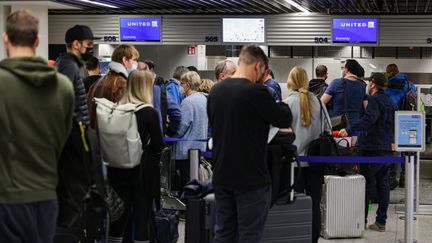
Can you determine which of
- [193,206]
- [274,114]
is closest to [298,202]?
[193,206]

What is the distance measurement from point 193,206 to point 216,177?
0.65m

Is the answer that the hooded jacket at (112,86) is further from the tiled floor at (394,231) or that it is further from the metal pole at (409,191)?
the metal pole at (409,191)

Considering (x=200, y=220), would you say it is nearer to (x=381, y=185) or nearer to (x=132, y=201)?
(x=132, y=201)

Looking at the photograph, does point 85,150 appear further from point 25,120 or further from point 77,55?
point 77,55

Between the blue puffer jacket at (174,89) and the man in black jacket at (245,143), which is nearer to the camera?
the man in black jacket at (245,143)

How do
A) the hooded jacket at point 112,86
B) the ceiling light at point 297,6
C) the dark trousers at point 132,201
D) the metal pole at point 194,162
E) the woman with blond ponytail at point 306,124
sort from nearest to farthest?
the dark trousers at point 132,201 → the hooded jacket at point 112,86 → the woman with blond ponytail at point 306,124 → the metal pole at point 194,162 → the ceiling light at point 297,6

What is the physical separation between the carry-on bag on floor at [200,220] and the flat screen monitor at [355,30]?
10.4m

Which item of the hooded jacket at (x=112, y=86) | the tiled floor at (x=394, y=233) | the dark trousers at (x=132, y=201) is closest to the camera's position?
the dark trousers at (x=132, y=201)

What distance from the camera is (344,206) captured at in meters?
6.59

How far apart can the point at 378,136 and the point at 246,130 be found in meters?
3.38

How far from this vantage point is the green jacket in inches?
115

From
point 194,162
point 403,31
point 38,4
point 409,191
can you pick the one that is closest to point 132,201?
point 194,162

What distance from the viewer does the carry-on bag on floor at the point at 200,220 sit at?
188 inches

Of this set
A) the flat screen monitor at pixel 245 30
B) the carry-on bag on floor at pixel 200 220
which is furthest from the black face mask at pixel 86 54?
the flat screen monitor at pixel 245 30
